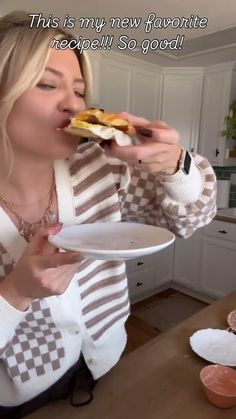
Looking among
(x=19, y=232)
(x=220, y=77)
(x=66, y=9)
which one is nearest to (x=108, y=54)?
(x=66, y=9)

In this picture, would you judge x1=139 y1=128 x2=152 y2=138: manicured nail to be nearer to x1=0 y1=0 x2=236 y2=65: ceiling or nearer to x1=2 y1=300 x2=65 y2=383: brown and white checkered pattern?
x1=2 y1=300 x2=65 y2=383: brown and white checkered pattern

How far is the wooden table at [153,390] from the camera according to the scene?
1.90ft

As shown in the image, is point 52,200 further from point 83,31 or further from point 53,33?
point 83,31

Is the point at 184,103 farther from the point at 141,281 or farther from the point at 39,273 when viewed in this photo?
the point at 39,273

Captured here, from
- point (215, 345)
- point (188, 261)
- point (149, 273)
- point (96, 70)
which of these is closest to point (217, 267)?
point (188, 261)

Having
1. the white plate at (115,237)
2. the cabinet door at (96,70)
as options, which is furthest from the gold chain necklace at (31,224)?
the cabinet door at (96,70)

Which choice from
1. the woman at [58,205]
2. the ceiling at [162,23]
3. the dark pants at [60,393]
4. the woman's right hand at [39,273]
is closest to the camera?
the woman's right hand at [39,273]

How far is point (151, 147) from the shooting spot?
547 mm

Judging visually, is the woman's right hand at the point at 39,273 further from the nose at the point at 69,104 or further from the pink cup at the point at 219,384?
the pink cup at the point at 219,384

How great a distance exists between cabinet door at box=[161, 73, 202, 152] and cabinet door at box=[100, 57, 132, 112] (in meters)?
0.47

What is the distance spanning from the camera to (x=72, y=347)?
0.65 meters

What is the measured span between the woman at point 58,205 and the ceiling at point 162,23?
1.40 metres

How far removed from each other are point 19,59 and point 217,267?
8.15ft

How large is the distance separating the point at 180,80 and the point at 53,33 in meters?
2.60
